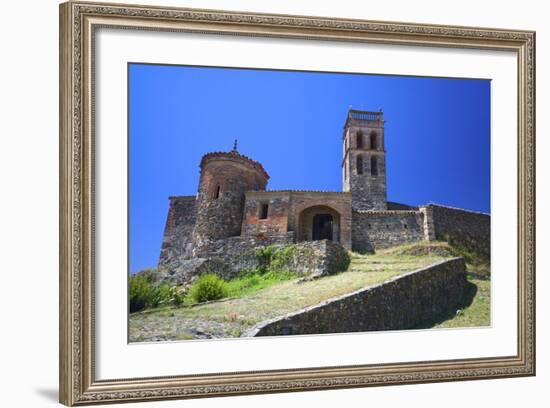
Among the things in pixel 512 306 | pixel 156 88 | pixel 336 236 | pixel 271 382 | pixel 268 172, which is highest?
pixel 156 88

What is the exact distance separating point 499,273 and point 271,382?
2824 mm

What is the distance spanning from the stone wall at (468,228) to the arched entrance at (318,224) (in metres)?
1.06

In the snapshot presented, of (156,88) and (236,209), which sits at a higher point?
(156,88)

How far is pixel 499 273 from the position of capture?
6926 millimetres

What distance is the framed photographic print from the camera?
18.4 ft

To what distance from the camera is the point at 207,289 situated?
6.13 metres

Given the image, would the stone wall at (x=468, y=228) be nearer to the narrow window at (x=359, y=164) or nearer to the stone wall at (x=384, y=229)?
the stone wall at (x=384, y=229)

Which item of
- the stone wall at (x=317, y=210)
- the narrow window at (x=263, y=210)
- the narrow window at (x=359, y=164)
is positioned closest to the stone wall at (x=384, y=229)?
the stone wall at (x=317, y=210)

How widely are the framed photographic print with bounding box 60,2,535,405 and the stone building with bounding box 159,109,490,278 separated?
0.03 meters

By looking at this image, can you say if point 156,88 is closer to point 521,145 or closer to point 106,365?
point 106,365

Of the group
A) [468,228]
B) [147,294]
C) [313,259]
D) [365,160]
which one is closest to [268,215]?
[313,259]

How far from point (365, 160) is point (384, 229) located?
3.18ft

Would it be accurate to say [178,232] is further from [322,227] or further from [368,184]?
[368,184]

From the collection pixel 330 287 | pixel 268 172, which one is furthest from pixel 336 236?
pixel 268 172
